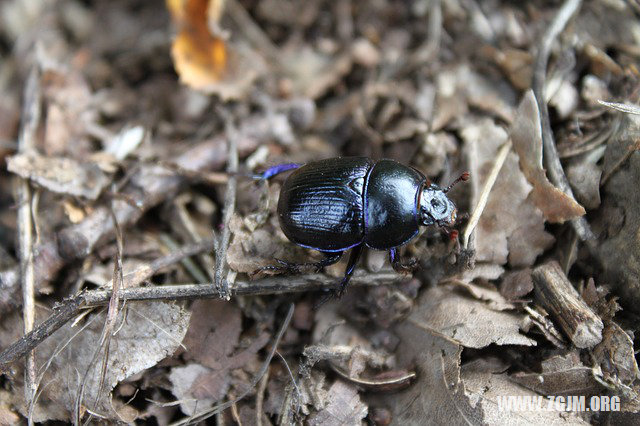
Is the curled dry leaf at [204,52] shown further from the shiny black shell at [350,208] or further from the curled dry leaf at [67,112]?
the shiny black shell at [350,208]

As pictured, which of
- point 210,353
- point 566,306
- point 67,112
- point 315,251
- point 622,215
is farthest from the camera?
point 67,112

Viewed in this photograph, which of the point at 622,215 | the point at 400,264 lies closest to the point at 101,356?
the point at 400,264

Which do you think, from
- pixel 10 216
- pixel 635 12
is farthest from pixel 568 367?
pixel 10 216

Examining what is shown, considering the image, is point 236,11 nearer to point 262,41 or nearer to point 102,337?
point 262,41

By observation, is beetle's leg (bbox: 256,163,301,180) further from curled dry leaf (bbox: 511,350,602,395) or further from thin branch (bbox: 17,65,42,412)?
curled dry leaf (bbox: 511,350,602,395)

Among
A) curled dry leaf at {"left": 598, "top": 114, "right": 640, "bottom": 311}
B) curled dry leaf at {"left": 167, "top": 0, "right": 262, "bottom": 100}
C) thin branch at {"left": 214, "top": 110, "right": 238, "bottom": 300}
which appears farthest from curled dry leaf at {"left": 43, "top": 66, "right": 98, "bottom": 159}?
curled dry leaf at {"left": 598, "top": 114, "right": 640, "bottom": 311}

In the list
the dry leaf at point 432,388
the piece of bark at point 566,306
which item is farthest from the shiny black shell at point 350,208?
the piece of bark at point 566,306

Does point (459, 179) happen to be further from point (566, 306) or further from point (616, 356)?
point (616, 356)
